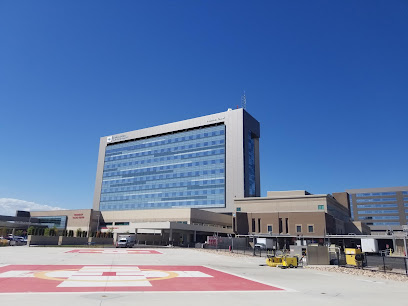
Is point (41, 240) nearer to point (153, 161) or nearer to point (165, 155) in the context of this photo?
point (165, 155)

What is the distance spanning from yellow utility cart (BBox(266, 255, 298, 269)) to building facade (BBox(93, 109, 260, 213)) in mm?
76441

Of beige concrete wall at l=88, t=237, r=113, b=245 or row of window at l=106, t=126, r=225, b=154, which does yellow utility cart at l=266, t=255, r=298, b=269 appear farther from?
row of window at l=106, t=126, r=225, b=154

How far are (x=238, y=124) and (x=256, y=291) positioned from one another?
102 meters

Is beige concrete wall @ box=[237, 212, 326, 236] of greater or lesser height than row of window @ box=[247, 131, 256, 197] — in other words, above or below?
below

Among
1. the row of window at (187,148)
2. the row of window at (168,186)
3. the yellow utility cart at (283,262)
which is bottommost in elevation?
the yellow utility cart at (283,262)

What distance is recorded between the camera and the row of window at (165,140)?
120438mm

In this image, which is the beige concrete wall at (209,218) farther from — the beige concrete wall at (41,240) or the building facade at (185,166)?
the beige concrete wall at (41,240)

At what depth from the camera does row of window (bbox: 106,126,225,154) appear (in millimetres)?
120438

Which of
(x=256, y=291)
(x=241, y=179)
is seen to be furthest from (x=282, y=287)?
(x=241, y=179)

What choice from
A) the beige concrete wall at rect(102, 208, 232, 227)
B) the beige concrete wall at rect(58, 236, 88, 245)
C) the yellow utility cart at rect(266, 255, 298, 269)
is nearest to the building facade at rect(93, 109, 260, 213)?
the beige concrete wall at rect(102, 208, 232, 227)

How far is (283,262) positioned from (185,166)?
9252 cm

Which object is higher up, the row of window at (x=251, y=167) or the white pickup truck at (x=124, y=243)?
the row of window at (x=251, y=167)

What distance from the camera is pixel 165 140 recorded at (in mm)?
131500

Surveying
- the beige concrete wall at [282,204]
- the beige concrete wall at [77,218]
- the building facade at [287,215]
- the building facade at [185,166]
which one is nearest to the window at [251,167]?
the building facade at [185,166]
